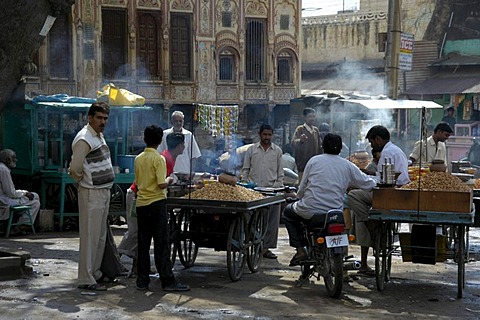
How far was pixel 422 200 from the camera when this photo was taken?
28.9 ft

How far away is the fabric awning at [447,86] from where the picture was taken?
2981 cm

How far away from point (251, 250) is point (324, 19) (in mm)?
29092

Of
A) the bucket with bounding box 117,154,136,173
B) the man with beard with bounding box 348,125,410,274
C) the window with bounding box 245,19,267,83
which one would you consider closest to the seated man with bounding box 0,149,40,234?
the bucket with bounding box 117,154,136,173

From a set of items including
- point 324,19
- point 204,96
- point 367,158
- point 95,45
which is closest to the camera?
point 367,158

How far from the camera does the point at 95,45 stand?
25.7m

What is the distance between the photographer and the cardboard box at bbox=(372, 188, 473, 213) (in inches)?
342

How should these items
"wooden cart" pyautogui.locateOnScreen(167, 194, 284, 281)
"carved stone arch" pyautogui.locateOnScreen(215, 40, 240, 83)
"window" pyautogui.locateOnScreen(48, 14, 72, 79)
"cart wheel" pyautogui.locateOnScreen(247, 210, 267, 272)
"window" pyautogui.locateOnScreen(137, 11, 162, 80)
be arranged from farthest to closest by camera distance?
"carved stone arch" pyautogui.locateOnScreen(215, 40, 240, 83), "window" pyautogui.locateOnScreen(137, 11, 162, 80), "window" pyautogui.locateOnScreen(48, 14, 72, 79), "cart wheel" pyautogui.locateOnScreen(247, 210, 267, 272), "wooden cart" pyautogui.locateOnScreen(167, 194, 284, 281)

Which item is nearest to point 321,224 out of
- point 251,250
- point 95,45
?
point 251,250

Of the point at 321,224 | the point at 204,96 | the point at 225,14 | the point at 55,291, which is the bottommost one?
the point at 55,291

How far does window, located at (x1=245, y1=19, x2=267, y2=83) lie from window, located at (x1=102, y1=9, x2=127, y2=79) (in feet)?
14.6

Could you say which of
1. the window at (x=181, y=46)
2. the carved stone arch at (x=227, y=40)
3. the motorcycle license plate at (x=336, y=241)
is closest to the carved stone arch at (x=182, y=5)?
the window at (x=181, y=46)

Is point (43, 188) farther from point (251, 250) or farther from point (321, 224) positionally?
point (321, 224)

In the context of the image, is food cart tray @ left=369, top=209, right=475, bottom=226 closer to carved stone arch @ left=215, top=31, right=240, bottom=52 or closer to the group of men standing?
the group of men standing

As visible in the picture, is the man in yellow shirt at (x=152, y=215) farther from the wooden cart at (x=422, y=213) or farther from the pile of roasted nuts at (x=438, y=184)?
the pile of roasted nuts at (x=438, y=184)
